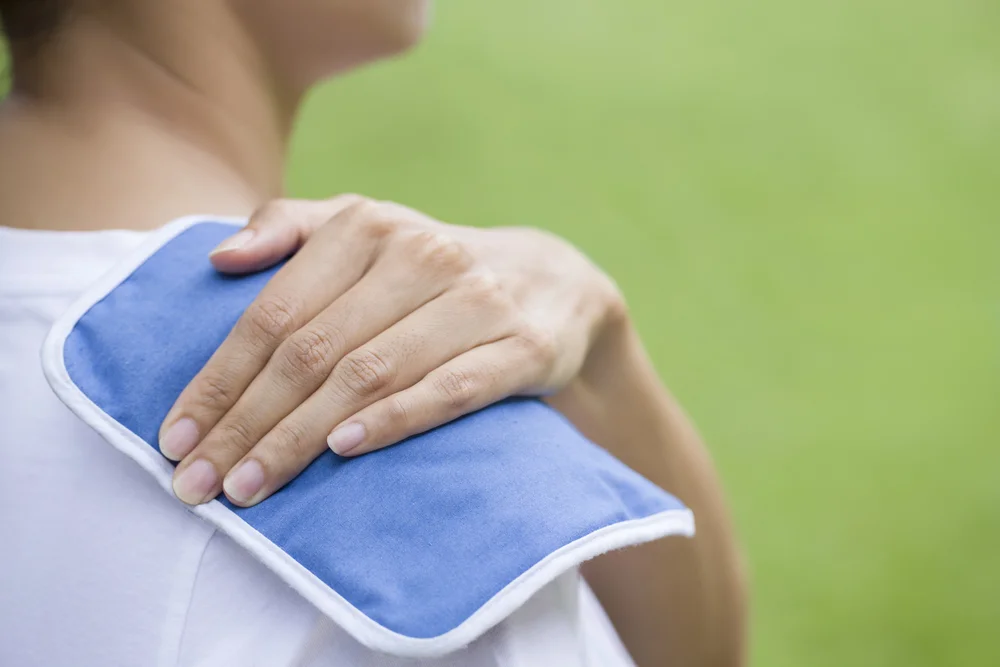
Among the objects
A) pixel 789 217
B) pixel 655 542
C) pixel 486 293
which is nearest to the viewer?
pixel 486 293

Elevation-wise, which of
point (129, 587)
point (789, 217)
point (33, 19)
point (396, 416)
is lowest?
point (789, 217)

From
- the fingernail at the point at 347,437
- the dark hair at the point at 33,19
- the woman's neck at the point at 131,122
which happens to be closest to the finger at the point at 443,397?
the fingernail at the point at 347,437

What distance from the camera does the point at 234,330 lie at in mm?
480

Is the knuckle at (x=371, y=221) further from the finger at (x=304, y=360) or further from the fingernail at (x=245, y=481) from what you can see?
the fingernail at (x=245, y=481)

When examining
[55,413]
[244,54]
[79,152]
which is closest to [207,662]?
[55,413]

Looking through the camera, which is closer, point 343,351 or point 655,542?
point 343,351

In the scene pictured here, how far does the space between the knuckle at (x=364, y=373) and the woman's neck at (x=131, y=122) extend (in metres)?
0.19

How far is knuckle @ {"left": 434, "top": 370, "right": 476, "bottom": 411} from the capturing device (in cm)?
47

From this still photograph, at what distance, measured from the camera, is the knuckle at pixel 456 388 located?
1.55 ft

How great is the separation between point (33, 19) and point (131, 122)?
0.10 m

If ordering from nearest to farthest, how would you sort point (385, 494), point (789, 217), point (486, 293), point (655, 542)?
point (385, 494) → point (486, 293) → point (655, 542) → point (789, 217)

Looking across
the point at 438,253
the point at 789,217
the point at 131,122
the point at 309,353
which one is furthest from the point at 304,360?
the point at 789,217

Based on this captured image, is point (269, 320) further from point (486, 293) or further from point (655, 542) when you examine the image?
point (655, 542)

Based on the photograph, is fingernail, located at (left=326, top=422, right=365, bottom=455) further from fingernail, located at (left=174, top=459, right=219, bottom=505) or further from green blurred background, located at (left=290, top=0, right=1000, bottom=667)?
green blurred background, located at (left=290, top=0, right=1000, bottom=667)
